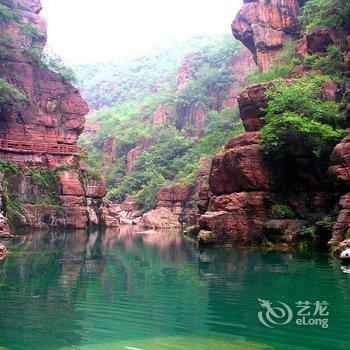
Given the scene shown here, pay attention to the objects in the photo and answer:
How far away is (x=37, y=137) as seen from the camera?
41.8 m

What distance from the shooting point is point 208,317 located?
8.15 m

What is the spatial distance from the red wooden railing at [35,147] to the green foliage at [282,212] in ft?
80.5

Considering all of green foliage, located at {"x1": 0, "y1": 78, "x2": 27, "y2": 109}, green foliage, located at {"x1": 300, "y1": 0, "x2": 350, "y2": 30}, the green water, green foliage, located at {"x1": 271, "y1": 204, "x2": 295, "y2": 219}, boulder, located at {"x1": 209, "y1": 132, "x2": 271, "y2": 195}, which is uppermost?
green foliage, located at {"x1": 300, "y1": 0, "x2": 350, "y2": 30}

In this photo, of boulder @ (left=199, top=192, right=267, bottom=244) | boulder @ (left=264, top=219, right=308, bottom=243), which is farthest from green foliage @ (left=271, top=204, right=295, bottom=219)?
boulder @ (left=264, top=219, right=308, bottom=243)

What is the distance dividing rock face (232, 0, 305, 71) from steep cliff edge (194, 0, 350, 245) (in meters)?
12.5

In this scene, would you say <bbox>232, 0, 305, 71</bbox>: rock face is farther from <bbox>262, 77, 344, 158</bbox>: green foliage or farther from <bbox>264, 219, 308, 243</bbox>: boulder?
<bbox>264, 219, 308, 243</bbox>: boulder

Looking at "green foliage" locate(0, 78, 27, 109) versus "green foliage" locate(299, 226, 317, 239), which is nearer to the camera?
"green foliage" locate(299, 226, 317, 239)

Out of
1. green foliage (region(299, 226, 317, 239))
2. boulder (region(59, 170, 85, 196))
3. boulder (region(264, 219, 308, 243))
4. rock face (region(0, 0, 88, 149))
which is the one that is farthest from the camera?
rock face (region(0, 0, 88, 149))

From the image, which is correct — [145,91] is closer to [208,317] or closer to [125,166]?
[125,166]

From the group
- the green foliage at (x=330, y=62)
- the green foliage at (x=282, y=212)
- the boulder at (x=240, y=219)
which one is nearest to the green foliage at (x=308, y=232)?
the green foliage at (x=282, y=212)

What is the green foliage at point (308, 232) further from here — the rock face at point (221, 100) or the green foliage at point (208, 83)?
the green foliage at point (208, 83)

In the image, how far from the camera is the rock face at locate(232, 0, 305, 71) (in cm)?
3812

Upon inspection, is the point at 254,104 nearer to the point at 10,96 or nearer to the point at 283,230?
the point at 283,230

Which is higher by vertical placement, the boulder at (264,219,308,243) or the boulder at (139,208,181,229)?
the boulder at (139,208,181,229)
